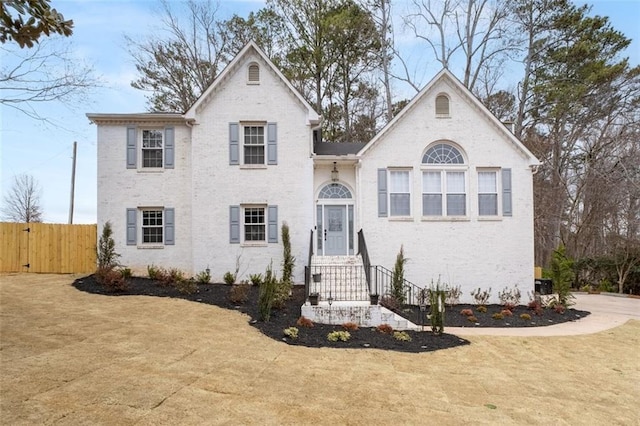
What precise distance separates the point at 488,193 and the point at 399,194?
3.20 m

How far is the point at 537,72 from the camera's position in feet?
82.6

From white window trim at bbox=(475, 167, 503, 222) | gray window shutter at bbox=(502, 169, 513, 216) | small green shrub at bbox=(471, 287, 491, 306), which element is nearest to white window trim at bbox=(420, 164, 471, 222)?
white window trim at bbox=(475, 167, 503, 222)

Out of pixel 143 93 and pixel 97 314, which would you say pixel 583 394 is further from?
pixel 143 93

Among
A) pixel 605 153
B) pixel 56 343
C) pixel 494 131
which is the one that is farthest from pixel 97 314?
pixel 605 153

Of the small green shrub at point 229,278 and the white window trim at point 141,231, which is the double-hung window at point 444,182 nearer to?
the small green shrub at point 229,278

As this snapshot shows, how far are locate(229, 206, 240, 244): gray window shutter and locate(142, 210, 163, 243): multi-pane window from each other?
2.70 metres

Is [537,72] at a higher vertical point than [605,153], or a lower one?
higher

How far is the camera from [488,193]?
15312 millimetres

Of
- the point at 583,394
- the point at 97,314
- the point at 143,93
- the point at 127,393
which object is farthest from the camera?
the point at 143,93

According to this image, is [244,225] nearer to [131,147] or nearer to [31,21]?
[131,147]

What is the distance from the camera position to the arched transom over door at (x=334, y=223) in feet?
51.5

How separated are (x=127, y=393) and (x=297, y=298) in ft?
26.5

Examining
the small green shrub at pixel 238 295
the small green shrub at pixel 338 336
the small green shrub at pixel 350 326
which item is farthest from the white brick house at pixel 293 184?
the small green shrub at pixel 338 336

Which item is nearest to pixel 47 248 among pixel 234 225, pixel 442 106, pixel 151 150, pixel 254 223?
pixel 151 150
